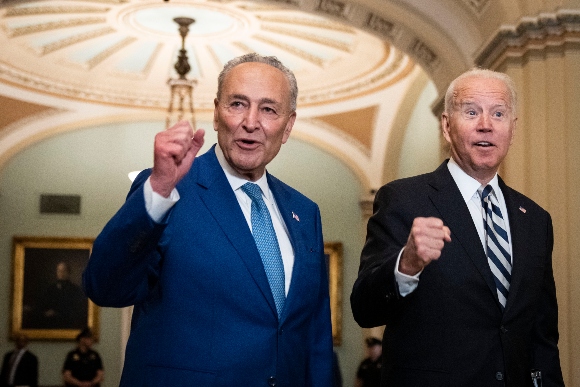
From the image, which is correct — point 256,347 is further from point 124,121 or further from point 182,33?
point 124,121

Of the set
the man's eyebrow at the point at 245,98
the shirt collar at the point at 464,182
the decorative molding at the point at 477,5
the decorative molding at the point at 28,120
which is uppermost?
the decorative molding at the point at 28,120

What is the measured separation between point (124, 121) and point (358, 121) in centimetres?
389

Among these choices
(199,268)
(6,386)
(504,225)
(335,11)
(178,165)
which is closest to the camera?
(178,165)

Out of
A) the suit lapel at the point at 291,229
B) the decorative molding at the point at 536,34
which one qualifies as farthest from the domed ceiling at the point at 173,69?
the suit lapel at the point at 291,229

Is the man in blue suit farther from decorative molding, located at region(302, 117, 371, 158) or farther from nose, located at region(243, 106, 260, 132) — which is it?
decorative molding, located at region(302, 117, 371, 158)

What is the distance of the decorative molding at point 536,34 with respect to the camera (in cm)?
604

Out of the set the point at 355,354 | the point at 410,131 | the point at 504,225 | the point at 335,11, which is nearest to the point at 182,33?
the point at 335,11

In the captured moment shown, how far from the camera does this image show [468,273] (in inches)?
103

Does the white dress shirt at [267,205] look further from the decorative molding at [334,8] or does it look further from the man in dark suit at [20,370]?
the man in dark suit at [20,370]

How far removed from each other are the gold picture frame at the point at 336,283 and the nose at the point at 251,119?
424 inches

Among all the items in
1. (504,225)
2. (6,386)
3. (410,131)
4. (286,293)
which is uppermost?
(410,131)

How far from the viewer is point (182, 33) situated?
35.7ft

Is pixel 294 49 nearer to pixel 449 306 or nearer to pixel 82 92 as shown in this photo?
pixel 82 92

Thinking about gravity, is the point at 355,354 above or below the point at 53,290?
below
